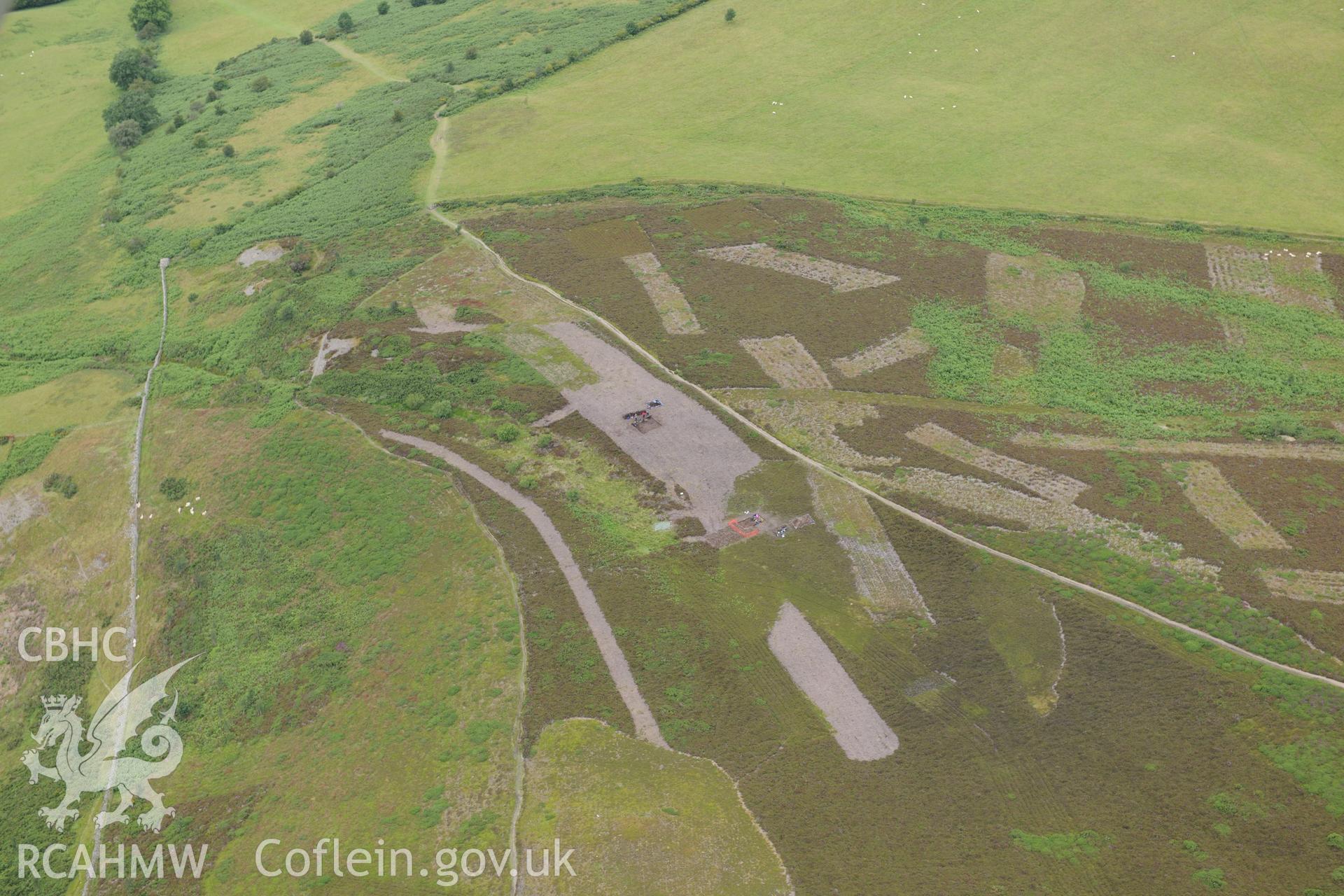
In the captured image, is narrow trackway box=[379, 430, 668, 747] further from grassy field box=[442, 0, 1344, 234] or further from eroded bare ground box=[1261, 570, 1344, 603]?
grassy field box=[442, 0, 1344, 234]

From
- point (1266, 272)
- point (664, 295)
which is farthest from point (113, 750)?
point (1266, 272)

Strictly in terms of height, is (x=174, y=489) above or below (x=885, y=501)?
above

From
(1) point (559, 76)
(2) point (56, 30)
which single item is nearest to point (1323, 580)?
(1) point (559, 76)

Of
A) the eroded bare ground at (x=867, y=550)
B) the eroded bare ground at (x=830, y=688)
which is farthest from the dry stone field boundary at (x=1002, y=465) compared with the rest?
the eroded bare ground at (x=830, y=688)

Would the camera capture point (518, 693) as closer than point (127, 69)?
Yes

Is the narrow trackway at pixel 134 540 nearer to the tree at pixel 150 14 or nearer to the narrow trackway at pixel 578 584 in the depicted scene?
the narrow trackway at pixel 578 584

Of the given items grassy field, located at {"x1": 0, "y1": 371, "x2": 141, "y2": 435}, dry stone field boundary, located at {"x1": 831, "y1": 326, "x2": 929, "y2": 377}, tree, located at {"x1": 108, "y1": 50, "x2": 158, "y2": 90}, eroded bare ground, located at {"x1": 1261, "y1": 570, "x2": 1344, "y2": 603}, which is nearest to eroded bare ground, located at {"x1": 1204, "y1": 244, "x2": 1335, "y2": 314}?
dry stone field boundary, located at {"x1": 831, "y1": 326, "x2": 929, "y2": 377}

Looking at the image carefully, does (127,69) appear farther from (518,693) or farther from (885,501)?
(885,501)
